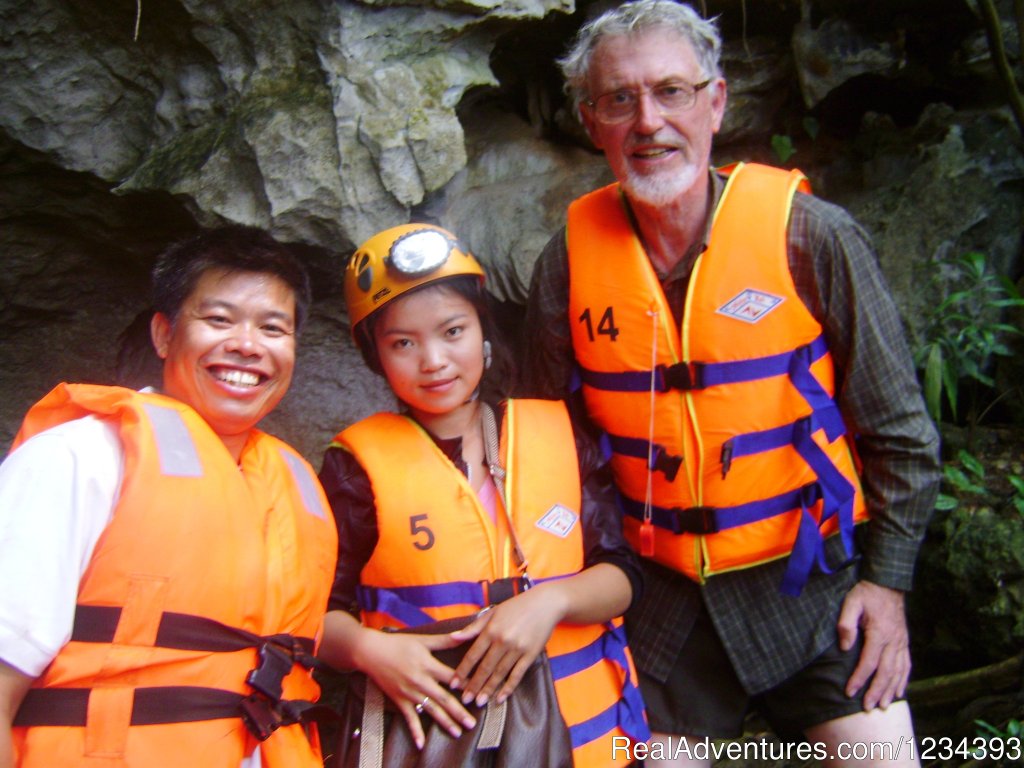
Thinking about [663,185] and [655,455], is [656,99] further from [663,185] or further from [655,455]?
[655,455]

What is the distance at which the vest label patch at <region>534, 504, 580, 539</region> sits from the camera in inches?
92.4

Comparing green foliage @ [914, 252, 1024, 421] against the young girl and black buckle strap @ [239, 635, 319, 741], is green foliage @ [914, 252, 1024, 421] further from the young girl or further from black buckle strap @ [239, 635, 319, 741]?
black buckle strap @ [239, 635, 319, 741]

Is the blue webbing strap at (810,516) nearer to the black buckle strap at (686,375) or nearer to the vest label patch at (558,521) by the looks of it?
the black buckle strap at (686,375)

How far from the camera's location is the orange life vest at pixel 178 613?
165 cm

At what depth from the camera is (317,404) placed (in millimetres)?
3734

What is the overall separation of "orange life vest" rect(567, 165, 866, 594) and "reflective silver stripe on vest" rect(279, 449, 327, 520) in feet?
3.12

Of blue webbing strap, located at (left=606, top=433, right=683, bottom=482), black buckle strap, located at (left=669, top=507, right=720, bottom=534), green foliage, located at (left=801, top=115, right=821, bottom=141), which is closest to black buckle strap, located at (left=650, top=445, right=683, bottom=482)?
blue webbing strap, located at (left=606, top=433, right=683, bottom=482)

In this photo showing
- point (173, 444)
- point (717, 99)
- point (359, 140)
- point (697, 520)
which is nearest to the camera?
point (173, 444)

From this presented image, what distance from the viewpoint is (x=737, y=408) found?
7.99 feet

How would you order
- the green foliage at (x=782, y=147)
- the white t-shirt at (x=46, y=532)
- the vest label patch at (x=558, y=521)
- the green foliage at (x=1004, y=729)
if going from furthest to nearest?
the green foliage at (x=782, y=147) → the green foliage at (x=1004, y=729) → the vest label patch at (x=558, y=521) → the white t-shirt at (x=46, y=532)

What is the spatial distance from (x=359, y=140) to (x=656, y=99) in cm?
114

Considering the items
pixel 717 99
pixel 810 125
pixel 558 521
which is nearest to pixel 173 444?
pixel 558 521

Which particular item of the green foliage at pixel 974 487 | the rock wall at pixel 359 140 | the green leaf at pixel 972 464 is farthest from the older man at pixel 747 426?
the green leaf at pixel 972 464

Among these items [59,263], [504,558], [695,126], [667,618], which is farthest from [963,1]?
[59,263]
